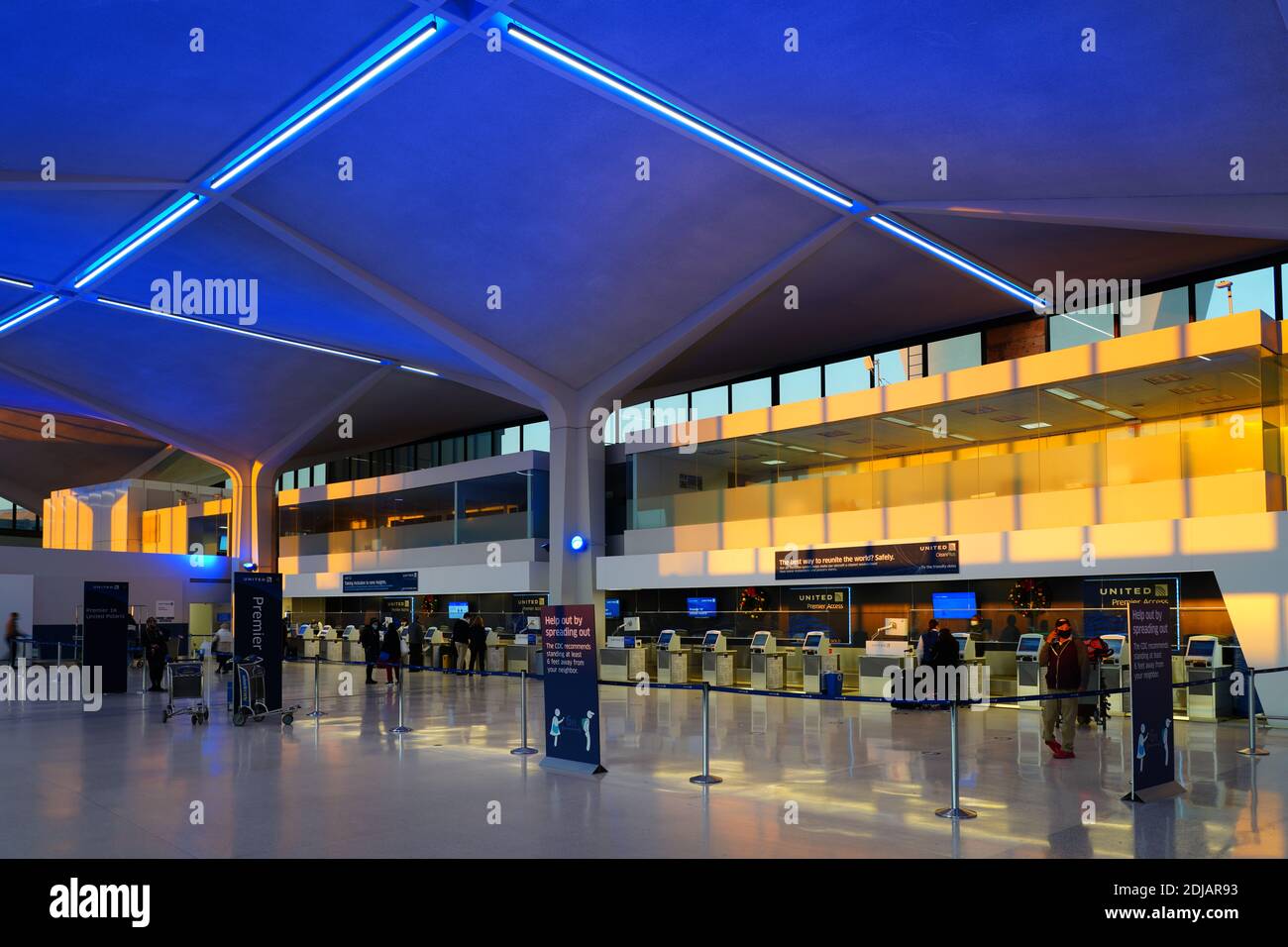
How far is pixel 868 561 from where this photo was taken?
21625 mm

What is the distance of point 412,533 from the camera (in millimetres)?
34781

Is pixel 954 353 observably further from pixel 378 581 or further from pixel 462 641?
pixel 378 581

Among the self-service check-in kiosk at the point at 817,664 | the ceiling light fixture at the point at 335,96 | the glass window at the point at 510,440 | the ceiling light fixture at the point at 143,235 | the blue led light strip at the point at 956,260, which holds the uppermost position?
the ceiling light fixture at the point at 335,96

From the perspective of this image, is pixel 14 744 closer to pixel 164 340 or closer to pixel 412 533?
pixel 164 340

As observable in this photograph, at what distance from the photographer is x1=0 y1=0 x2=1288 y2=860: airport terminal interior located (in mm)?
9529

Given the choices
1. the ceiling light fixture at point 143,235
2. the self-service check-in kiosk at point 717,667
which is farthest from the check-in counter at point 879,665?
the ceiling light fixture at point 143,235

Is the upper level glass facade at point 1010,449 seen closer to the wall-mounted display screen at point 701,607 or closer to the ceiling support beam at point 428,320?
the wall-mounted display screen at point 701,607

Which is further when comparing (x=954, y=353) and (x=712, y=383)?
(x=712, y=383)

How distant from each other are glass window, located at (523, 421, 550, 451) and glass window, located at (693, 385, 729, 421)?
23.8ft

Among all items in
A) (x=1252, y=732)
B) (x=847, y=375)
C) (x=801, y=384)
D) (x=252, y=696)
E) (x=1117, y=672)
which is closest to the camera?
(x=1252, y=732)

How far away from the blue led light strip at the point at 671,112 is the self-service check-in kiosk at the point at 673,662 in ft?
34.9

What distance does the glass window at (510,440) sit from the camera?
1535 inches

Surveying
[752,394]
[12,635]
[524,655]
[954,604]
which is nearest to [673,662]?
[524,655]

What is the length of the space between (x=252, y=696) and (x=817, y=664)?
10.8m
